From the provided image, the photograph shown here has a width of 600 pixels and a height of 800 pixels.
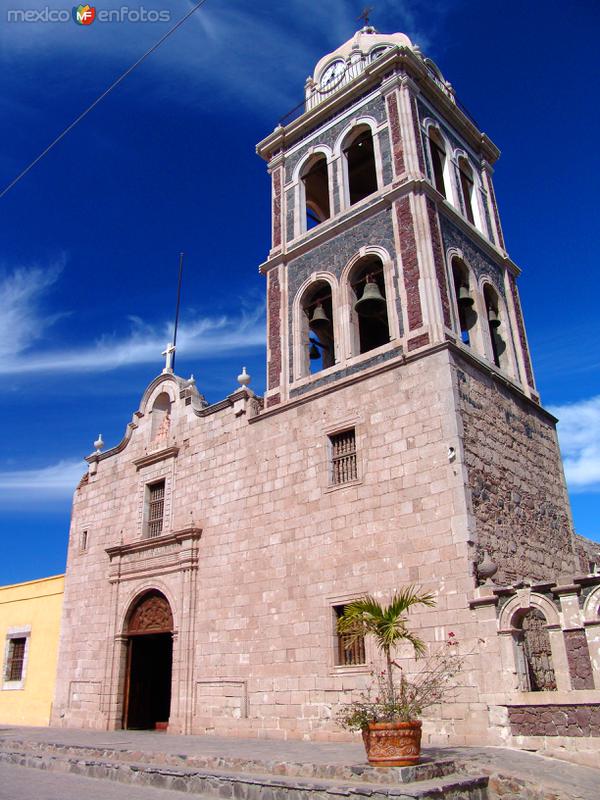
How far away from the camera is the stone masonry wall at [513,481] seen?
41.1ft

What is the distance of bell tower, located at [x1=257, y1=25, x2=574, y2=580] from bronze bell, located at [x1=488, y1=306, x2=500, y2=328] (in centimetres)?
13

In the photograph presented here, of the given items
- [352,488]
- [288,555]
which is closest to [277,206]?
[352,488]

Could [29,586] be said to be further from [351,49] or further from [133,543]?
[351,49]

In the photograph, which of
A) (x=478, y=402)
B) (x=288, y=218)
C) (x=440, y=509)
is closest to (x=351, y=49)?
(x=288, y=218)

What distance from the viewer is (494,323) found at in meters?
17.3

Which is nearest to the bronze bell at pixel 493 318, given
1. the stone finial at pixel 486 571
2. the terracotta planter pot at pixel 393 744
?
the stone finial at pixel 486 571

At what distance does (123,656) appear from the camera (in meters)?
17.3

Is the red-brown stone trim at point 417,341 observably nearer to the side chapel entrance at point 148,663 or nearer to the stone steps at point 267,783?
the stone steps at point 267,783

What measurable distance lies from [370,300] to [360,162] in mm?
6539

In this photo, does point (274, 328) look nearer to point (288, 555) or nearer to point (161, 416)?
point (161, 416)

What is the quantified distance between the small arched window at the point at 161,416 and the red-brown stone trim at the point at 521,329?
954 cm

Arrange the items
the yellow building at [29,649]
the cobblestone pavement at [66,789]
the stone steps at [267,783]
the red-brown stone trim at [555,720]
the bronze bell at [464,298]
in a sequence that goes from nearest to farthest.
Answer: the stone steps at [267,783] → the cobblestone pavement at [66,789] → the red-brown stone trim at [555,720] → the bronze bell at [464,298] → the yellow building at [29,649]

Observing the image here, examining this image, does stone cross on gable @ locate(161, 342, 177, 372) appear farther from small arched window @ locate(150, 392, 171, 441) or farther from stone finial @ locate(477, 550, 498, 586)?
stone finial @ locate(477, 550, 498, 586)

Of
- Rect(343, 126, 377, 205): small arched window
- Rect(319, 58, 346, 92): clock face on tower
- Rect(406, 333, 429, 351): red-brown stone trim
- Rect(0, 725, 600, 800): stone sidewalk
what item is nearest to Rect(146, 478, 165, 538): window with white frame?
Rect(0, 725, 600, 800): stone sidewalk
